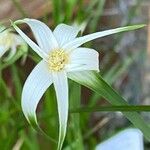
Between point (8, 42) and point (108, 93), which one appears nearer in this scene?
point (108, 93)

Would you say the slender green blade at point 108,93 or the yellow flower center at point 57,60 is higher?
the yellow flower center at point 57,60

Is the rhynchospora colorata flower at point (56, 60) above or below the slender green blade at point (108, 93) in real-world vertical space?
above

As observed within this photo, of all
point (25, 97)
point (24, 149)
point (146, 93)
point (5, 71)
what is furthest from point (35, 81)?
point (5, 71)

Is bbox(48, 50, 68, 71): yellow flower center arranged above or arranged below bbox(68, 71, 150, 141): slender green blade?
above

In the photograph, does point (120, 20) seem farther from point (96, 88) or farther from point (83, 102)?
point (96, 88)
